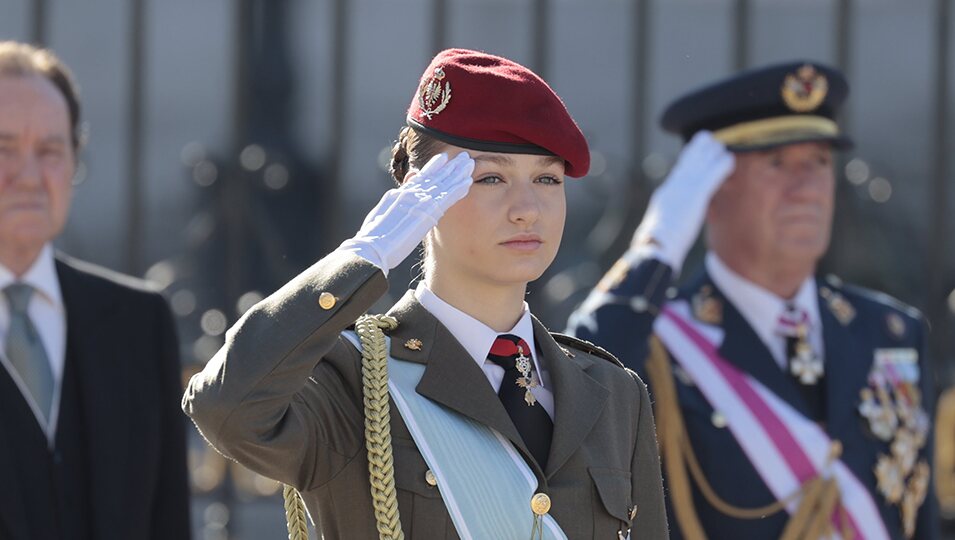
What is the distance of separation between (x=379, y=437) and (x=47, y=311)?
50.8 inches

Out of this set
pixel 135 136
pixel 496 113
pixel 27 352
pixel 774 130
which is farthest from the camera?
pixel 135 136

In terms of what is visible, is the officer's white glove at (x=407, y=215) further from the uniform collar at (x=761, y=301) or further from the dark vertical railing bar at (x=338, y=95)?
the dark vertical railing bar at (x=338, y=95)

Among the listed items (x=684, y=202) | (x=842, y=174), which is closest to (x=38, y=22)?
(x=684, y=202)

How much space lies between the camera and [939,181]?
15.7 ft

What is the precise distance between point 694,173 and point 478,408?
1.45 metres

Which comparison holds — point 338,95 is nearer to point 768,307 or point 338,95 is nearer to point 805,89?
point 805,89

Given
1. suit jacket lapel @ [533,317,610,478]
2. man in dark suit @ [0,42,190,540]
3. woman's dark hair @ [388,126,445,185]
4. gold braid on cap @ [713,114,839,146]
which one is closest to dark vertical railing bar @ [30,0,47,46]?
man in dark suit @ [0,42,190,540]

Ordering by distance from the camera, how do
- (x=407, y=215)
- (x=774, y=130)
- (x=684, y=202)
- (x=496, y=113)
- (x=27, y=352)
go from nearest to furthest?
(x=407, y=215)
(x=496, y=113)
(x=27, y=352)
(x=684, y=202)
(x=774, y=130)

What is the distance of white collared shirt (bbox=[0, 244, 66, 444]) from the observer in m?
3.12

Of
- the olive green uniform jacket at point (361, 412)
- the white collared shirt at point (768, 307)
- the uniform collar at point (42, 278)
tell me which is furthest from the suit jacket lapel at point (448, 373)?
the white collared shirt at point (768, 307)

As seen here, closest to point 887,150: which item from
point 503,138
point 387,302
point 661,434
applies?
point 387,302

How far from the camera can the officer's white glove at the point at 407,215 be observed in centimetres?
201

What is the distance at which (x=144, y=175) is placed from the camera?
4637mm

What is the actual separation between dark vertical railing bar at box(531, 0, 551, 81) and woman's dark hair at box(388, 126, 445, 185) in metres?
2.35
